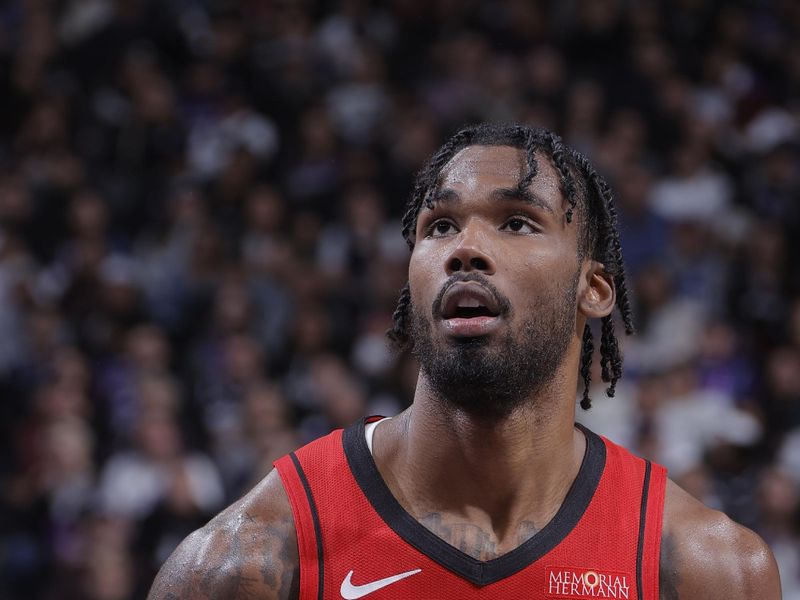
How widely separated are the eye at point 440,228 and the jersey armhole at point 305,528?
66 centimetres

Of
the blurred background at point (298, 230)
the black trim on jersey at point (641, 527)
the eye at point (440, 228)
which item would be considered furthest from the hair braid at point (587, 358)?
the blurred background at point (298, 230)

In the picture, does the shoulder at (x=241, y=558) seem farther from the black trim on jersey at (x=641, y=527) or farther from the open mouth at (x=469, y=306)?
the black trim on jersey at (x=641, y=527)

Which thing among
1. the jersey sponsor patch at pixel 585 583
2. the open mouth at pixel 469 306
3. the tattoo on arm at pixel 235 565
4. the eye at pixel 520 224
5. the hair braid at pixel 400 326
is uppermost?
the eye at pixel 520 224

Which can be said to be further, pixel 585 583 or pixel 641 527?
pixel 641 527

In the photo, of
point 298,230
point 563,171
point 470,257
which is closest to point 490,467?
point 470,257

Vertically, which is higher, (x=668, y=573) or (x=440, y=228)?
(x=440, y=228)

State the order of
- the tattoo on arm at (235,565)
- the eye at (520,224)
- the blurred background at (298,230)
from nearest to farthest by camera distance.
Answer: the tattoo on arm at (235,565), the eye at (520,224), the blurred background at (298,230)

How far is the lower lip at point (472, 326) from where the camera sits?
108 inches

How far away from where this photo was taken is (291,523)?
2809 mm

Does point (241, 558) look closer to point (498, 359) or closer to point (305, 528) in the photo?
point (305, 528)

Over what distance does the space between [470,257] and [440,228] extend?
0.22 meters

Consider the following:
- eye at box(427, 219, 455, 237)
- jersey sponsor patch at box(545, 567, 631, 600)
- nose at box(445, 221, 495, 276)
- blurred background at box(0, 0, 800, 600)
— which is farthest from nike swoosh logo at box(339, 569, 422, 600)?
blurred background at box(0, 0, 800, 600)

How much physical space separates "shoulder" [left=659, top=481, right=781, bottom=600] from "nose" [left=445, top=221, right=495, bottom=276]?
78cm

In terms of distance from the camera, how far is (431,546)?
110 inches
